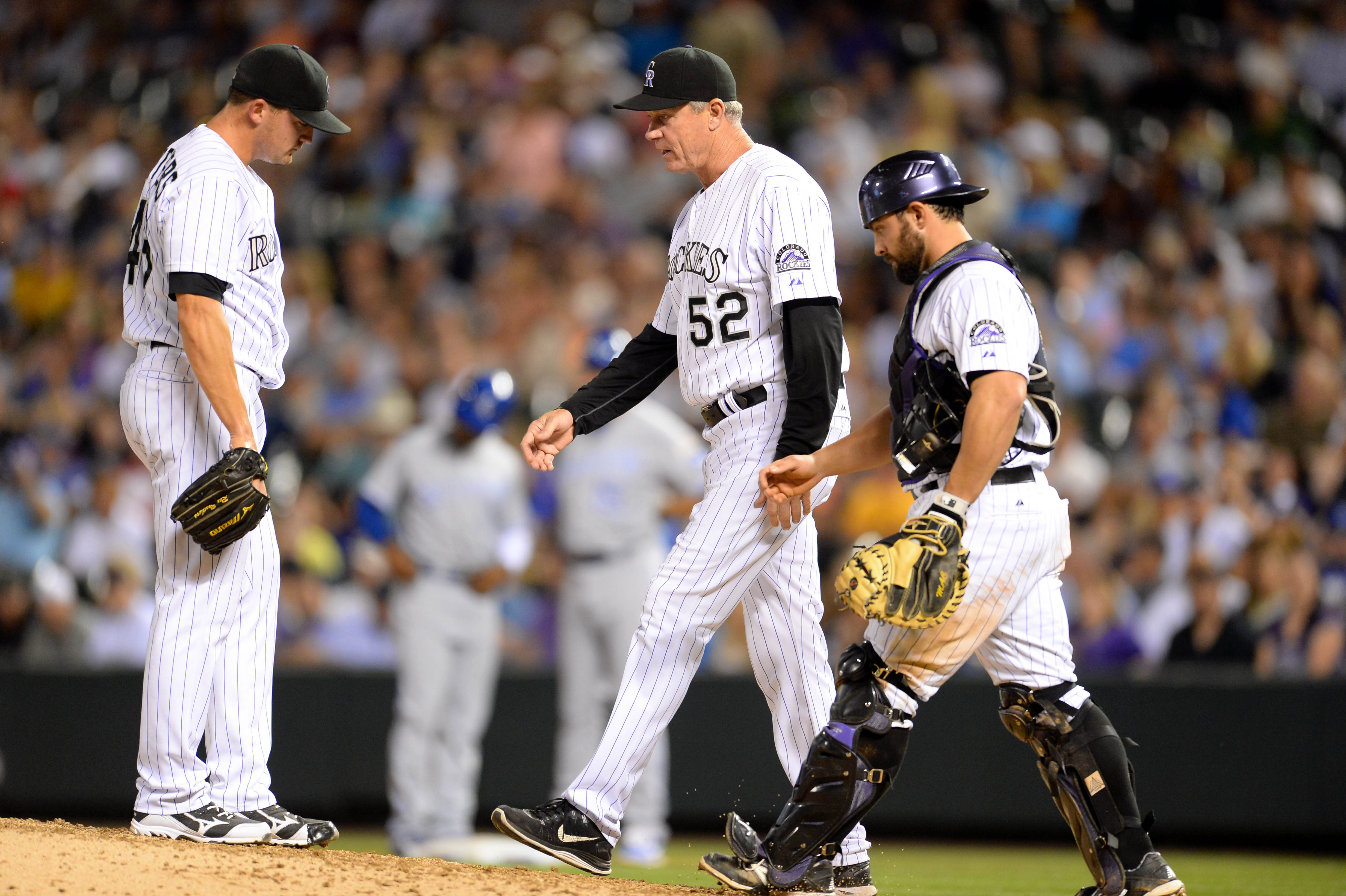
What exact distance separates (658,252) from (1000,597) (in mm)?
7526

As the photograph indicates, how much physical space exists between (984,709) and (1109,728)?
13.6 feet

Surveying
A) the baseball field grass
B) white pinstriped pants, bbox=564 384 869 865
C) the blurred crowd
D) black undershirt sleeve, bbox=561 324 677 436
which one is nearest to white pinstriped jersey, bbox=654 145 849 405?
white pinstriped pants, bbox=564 384 869 865

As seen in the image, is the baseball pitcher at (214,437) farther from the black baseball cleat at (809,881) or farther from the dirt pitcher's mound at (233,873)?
the black baseball cleat at (809,881)

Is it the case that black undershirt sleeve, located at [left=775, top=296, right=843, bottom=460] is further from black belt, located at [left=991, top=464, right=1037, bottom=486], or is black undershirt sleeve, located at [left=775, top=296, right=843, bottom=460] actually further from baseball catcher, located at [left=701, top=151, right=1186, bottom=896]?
black belt, located at [left=991, top=464, right=1037, bottom=486]

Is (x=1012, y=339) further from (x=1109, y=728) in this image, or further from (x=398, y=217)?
(x=398, y=217)

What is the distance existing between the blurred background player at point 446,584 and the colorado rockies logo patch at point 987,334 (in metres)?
4.40

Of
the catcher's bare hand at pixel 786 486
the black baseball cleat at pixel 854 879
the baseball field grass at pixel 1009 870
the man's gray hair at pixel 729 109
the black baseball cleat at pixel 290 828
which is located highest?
the man's gray hair at pixel 729 109

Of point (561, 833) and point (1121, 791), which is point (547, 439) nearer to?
point (561, 833)

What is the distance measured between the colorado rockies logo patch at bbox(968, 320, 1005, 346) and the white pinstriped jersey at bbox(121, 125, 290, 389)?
2.16 m

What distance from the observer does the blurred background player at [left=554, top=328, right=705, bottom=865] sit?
7672 millimetres

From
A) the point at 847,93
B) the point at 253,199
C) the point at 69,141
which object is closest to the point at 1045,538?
the point at 253,199

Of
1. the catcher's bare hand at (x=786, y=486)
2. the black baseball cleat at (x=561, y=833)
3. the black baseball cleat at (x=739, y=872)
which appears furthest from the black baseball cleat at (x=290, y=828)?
the catcher's bare hand at (x=786, y=486)

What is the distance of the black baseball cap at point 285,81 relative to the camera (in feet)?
14.5

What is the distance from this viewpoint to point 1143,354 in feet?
34.0
